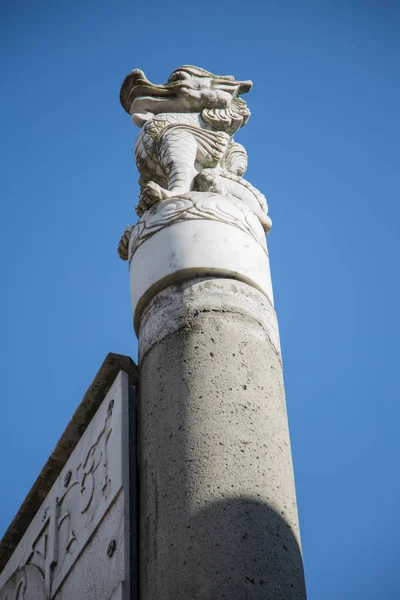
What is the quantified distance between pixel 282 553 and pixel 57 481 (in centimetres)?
200

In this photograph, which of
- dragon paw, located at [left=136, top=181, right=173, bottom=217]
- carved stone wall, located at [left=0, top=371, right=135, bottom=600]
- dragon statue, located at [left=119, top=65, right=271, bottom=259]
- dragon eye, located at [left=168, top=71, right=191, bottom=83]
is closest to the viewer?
carved stone wall, located at [left=0, top=371, right=135, bottom=600]

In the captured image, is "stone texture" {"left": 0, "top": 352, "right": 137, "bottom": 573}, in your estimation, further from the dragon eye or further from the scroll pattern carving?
the dragon eye

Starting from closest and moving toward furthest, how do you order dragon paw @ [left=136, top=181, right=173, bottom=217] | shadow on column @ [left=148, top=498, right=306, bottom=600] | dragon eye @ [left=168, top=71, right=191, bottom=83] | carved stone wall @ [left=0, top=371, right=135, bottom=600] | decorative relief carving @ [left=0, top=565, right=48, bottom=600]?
1. shadow on column @ [left=148, top=498, right=306, bottom=600]
2. carved stone wall @ [left=0, top=371, right=135, bottom=600]
3. decorative relief carving @ [left=0, top=565, right=48, bottom=600]
4. dragon paw @ [left=136, top=181, right=173, bottom=217]
5. dragon eye @ [left=168, top=71, right=191, bottom=83]

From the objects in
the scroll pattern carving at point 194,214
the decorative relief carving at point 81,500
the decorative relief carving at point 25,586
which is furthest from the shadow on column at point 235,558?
the scroll pattern carving at point 194,214

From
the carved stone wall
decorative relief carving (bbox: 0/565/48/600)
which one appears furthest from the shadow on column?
decorative relief carving (bbox: 0/565/48/600)

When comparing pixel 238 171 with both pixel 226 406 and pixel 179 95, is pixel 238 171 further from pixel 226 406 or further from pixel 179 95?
pixel 226 406

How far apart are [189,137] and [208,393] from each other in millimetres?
2326

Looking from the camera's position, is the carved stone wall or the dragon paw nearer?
the carved stone wall

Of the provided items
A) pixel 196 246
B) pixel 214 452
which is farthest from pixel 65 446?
pixel 214 452

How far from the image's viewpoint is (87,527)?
4801mm

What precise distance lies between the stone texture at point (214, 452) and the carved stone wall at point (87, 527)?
0.42 feet

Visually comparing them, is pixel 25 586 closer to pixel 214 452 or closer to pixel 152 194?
A: pixel 214 452

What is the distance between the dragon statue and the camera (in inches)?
228

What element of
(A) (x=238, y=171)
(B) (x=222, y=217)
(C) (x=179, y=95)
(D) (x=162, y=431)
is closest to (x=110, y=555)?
(D) (x=162, y=431)
